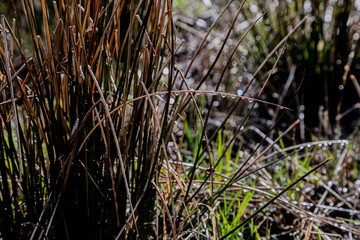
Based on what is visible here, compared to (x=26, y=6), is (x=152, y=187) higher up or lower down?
lower down

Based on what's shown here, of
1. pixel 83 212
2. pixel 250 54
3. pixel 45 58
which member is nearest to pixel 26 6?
pixel 45 58

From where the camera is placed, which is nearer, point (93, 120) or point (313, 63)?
point (93, 120)

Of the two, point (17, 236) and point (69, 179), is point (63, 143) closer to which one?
point (69, 179)

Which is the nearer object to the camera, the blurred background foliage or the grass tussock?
the grass tussock

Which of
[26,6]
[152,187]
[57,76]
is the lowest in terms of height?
[152,187]

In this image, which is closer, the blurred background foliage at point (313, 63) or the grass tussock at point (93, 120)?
the grass tussock at point (93, 120)

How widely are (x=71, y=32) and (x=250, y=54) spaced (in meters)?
1.67

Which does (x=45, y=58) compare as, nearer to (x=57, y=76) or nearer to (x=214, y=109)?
(x=57, y=76)

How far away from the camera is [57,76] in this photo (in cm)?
91

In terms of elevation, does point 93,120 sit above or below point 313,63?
above

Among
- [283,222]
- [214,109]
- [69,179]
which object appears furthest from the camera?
[214,109]

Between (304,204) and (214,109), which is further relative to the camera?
(214,109)

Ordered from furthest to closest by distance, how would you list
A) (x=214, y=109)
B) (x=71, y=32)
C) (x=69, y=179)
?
(x=214, y=109) → (x=69, y=179) → (x=71, y=32)

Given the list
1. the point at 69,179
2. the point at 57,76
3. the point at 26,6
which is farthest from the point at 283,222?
the point at 26,6
